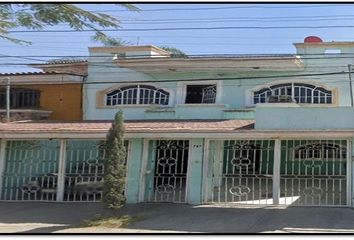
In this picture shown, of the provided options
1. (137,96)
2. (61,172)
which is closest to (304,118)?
(61,172)

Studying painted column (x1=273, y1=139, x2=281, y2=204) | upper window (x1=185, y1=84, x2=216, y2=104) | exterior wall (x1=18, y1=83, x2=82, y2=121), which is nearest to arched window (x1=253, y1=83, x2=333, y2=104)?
upper window (x1=185, y1=84, x2=216, y2=104)

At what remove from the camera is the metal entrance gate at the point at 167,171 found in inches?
596

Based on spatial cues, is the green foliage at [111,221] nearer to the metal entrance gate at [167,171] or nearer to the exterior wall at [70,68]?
the metal entrance gate at [167,171]

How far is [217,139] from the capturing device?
14938mm

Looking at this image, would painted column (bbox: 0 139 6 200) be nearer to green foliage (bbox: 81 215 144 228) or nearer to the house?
the house

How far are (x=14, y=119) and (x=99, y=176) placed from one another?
5.73 meters

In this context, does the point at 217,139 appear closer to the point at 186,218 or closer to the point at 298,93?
the point at 186,218

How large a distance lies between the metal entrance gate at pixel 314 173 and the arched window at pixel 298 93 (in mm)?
3994

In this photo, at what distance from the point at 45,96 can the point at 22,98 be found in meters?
0.99

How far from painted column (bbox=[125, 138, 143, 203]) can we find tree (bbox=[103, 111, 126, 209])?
3155 millimetres

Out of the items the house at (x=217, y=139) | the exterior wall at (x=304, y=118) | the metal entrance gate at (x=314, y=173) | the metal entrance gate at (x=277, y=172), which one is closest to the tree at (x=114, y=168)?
the house at (x=217, y=139)

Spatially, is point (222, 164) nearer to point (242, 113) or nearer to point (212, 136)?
point (212, 136)

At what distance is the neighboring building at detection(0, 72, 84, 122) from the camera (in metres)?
20.4

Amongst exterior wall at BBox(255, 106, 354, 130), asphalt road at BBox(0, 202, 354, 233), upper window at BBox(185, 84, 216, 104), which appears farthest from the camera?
upper window at BBox(185, 84, 216, 104)
